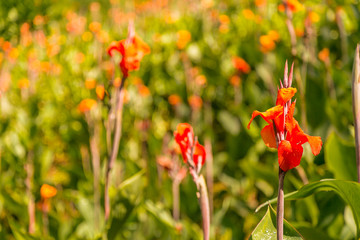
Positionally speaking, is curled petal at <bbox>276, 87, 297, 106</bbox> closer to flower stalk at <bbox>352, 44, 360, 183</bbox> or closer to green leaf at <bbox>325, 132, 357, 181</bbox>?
flower stalk at <bbox>352, 44, 360, 183</bbox>

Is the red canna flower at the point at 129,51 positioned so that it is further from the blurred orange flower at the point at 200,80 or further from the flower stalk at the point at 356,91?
the blurred orange flower at the point at 200,80

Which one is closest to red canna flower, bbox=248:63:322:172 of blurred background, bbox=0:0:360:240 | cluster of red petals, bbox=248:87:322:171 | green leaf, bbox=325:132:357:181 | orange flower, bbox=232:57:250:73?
cluster of red petals, bbox=248:87:322:171

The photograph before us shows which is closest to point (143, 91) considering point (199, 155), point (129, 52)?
point (129, 52)

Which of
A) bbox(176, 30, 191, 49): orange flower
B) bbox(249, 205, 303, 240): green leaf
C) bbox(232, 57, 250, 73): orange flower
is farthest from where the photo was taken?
bbox(176, 30, 191, 49): orange flower

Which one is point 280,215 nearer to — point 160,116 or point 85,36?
point 160,116

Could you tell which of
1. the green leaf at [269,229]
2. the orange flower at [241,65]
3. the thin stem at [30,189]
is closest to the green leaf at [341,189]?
the green leaf at [269,229]

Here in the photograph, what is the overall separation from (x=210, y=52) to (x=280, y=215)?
2.08 meters

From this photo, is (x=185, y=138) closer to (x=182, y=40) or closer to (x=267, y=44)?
(x=267, y=44)

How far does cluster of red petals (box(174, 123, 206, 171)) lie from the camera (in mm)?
632

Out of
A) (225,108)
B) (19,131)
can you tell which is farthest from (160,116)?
(19,131)

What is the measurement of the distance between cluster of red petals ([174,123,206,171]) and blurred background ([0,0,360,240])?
21 centimetres

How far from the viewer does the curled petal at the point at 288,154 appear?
467 millimetres

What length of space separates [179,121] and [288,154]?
1599 millimetres

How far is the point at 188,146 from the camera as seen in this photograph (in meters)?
0.64
